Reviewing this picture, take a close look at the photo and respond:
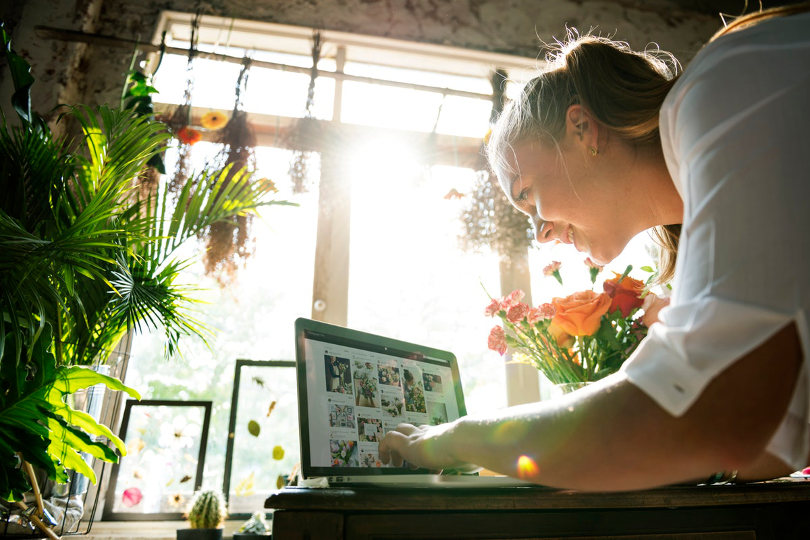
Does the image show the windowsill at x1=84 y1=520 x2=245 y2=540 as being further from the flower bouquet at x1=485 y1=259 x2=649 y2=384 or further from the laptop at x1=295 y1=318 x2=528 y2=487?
the flower bouquet at x1=485 y1=259 x2=649 y2=384

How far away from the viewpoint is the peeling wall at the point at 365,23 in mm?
2186

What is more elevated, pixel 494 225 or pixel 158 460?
pixel 494 225

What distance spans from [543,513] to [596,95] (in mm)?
660

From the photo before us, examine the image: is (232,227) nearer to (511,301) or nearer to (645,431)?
(511,301)

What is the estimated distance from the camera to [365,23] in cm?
261

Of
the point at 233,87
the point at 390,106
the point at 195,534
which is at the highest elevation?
the point at 390,106

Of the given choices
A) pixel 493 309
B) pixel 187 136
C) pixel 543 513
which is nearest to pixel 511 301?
pixel 493 309

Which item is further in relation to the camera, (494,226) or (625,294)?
(494,226)

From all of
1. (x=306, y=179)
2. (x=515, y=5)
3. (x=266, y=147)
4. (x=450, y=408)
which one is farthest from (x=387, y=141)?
(x=450, y=408)

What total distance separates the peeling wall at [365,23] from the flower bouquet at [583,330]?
1.74 m

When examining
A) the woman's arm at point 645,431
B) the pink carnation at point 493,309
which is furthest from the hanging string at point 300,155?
the woman's arm at point 645,431

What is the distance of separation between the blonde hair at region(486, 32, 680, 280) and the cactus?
125 cm

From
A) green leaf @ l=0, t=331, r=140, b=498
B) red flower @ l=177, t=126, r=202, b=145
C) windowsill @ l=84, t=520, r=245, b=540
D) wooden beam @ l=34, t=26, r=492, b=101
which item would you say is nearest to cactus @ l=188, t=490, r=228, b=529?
windowsill @ l=84, t=520, r=245, b=540

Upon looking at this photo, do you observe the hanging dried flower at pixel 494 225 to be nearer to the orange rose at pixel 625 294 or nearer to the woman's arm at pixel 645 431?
the orange rose at pixel 625 294
